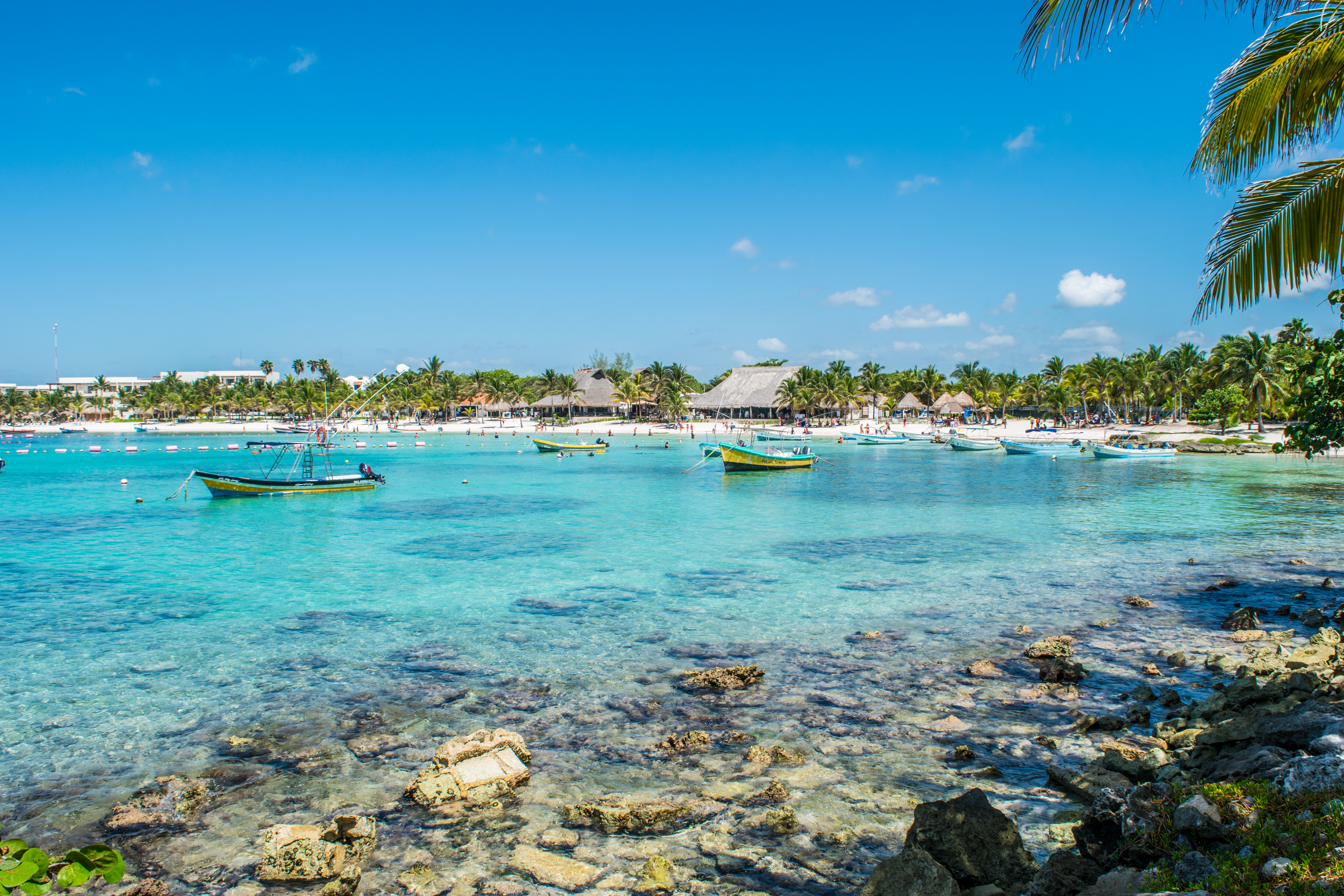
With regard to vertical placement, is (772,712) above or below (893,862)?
below

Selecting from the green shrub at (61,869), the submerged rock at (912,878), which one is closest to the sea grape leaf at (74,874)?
the green shrub at (61,869)

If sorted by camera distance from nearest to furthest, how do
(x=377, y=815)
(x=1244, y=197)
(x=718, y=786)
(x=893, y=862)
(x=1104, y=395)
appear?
(x=893, y=862) → (x=1244, y=197) → (x=377, y=815) → (x=718, y=786) → (x=1104, y=395)

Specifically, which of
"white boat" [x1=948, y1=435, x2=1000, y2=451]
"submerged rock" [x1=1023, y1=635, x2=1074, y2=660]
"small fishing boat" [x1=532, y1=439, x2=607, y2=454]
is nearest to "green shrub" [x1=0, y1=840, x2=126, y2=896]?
"submerged rock" [x1=1023, y1=635, x2=1074, y2=660]

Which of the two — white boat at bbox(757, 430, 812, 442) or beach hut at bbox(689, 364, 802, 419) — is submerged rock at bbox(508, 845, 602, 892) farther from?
beach hut at bbox(689, 364, 802, 419)

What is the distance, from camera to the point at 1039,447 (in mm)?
57406

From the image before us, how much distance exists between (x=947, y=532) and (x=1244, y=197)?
700 inches

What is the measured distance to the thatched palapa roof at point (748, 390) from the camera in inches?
3479

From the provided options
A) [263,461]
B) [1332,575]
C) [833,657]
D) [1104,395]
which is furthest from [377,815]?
[1104,395]

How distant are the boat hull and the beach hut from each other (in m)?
59.2

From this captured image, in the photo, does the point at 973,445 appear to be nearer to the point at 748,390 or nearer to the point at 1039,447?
the point at 1039,447

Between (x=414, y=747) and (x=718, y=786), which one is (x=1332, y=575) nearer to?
(x=718, y=786)

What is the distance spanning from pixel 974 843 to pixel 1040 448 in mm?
58235

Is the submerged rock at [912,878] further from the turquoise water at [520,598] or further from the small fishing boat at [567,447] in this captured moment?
the small fishing boat at [567,447]

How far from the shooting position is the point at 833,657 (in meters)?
10.5
